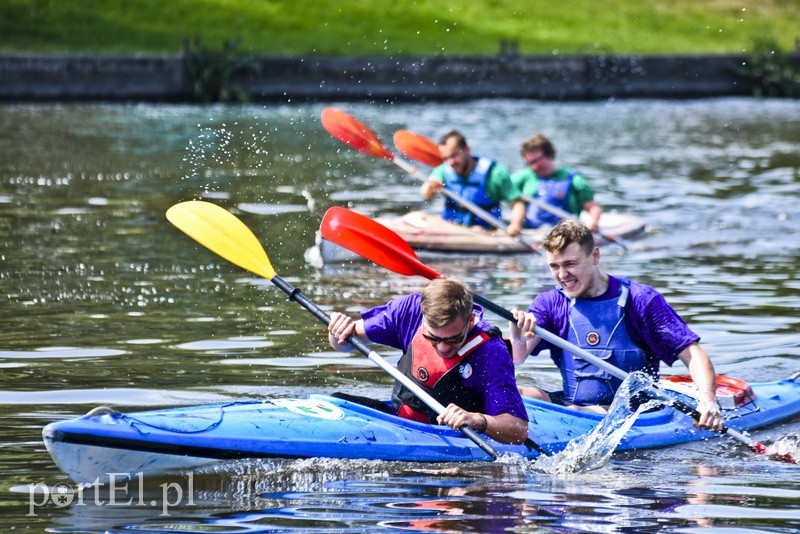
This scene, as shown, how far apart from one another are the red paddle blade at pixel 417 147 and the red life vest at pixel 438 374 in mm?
6686

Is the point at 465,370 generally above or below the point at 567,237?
below

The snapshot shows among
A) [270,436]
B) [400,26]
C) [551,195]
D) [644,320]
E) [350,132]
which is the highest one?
[400,26]

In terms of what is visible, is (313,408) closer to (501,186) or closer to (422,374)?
(422,374)

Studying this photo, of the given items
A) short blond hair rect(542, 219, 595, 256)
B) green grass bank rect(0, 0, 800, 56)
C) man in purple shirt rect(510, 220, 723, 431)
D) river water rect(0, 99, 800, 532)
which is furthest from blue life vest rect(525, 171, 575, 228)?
green grass bank rect(0, 0, 800, 56)

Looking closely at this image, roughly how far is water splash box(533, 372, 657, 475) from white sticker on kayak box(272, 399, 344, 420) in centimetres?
99

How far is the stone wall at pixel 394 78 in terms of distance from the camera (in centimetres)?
2666

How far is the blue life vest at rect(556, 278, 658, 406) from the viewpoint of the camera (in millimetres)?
6801

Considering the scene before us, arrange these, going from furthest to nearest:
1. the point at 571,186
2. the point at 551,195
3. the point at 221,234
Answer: the point at 551,195 < the point at 571,186 < the point at 221,234

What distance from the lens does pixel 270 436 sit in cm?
590

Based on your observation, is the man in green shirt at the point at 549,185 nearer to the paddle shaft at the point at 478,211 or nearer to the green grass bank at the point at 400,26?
the paddle shaft at the point at 478,211

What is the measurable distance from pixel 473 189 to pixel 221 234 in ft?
17.5

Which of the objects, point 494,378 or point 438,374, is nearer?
point 494,378

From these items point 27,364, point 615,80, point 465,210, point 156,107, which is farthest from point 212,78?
point 27,364

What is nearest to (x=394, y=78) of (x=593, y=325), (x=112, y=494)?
(x=593, y=325)
